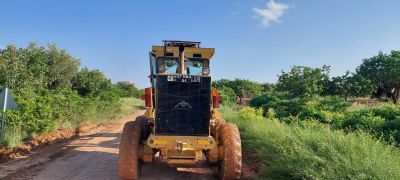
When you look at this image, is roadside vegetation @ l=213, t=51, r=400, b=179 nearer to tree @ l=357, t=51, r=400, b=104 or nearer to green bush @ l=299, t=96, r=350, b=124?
green bush @ l=299, t=96, r=350, b=124

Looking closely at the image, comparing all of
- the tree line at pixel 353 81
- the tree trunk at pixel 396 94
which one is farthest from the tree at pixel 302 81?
the tree trunk at pixel 396 94

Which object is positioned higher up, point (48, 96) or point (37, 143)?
point (48, 96)

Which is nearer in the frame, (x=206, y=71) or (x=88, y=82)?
(x=206, y=71)

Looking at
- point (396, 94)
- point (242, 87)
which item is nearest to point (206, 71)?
point (396, 94)

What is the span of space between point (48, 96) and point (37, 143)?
13.4ft

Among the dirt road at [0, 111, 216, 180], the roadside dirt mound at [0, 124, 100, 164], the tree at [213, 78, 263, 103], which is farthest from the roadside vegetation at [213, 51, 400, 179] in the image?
the tree at [213, 78, 263, 103]

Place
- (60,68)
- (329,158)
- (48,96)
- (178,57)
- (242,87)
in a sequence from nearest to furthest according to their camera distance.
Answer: (329,158)
(178,57)
(48,96)
(60,68)
(242,87)

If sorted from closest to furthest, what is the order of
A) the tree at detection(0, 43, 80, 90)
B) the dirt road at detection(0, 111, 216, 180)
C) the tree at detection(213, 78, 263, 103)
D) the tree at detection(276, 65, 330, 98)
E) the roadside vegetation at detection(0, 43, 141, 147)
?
the dirt road at detection(0, 111, 216, 180)
the roadside vegetation at detection(0, 43, 141, 147)
the tree at detection(0, 43, 80, 90)
the tree at detection(276, 65, 330, 98)
the tree at detection(213, 78, 263, 103)

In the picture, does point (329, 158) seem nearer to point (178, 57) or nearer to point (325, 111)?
point (178, 57)

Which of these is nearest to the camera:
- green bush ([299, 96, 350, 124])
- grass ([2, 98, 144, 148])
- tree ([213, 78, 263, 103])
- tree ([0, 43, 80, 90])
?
grass ([2, 98, 144, 148])

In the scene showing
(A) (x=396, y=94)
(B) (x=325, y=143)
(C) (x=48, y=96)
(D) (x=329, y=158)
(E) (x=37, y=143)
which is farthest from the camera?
(A) (x=396, y=94)

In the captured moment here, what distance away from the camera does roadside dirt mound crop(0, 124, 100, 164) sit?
11.0 metres

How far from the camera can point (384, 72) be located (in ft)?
128

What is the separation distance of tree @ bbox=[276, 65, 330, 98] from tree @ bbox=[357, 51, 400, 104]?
29.3 feet
